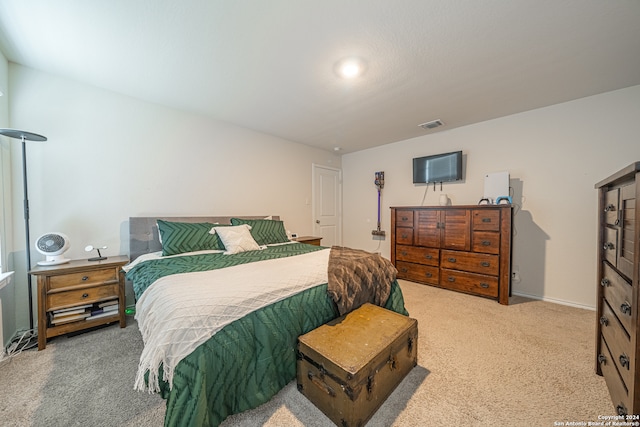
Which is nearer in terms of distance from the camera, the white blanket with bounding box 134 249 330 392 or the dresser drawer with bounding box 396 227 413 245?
the white blanket with bounding box 134 249 330 392

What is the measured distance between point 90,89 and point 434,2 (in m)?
3.17

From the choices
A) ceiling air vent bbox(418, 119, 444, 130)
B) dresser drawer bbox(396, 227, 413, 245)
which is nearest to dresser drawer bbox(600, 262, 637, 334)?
dresser drawer bbox(396, 227, 413, 245)

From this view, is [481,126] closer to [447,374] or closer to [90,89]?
[447,374]

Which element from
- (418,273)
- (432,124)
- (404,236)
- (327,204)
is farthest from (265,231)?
(432,124)

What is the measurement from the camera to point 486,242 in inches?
112

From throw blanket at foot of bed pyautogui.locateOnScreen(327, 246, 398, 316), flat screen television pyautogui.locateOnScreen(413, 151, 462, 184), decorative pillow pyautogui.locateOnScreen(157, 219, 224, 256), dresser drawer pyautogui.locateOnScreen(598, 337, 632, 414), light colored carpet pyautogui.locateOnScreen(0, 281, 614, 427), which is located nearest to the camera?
dresser drawer pyautogui.locateOnScreen(598, 337, 632, 414)

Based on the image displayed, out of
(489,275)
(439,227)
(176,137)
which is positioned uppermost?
(176,137)

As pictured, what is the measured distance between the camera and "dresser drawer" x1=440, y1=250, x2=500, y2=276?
2.81 m

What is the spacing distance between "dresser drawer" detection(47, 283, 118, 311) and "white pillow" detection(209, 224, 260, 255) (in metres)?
1.00

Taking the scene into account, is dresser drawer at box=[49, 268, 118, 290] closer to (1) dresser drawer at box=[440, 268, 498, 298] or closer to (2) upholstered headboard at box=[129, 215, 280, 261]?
(2) upholstered headboard at box=[129, 215, 280, 261]

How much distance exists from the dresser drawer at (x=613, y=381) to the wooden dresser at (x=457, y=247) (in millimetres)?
1286

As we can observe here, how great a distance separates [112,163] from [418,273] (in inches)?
162

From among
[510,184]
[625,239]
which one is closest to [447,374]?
[625,239]

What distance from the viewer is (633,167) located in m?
0.93
